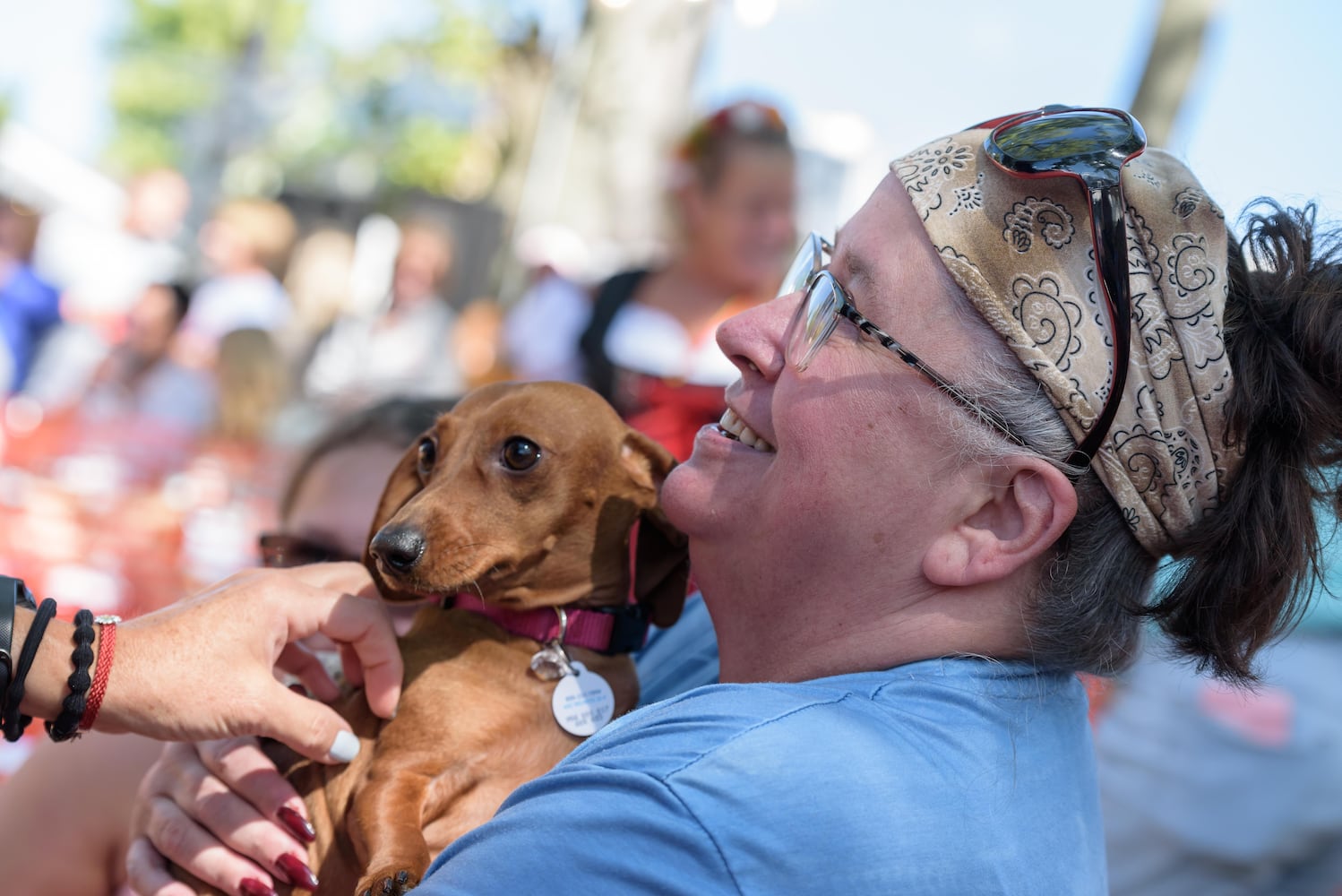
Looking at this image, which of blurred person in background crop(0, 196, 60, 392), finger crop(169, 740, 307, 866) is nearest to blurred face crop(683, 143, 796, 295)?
finger crop(169, 740, 307, 866)

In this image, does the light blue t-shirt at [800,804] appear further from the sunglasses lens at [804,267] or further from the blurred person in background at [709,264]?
the blurred person in background at [709,264]

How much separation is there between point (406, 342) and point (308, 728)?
613cm

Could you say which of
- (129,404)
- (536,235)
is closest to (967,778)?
(129,404)

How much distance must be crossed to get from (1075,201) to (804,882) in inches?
37.6

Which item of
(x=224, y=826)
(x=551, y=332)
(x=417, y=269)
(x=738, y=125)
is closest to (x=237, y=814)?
(x=224, y=826)

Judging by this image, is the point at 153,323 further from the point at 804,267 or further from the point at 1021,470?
the point at 1021,470

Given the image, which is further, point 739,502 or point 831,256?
point 831,256

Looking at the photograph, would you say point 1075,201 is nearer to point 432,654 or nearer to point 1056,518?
point 1056,518

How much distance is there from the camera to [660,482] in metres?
2.07

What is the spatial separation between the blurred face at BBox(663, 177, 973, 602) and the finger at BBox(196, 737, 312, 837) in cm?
76

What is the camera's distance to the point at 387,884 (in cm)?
157

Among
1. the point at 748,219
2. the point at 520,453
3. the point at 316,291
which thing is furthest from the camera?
the point at 316,291

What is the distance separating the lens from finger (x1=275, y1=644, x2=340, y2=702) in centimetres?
196

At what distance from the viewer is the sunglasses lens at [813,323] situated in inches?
67.3
